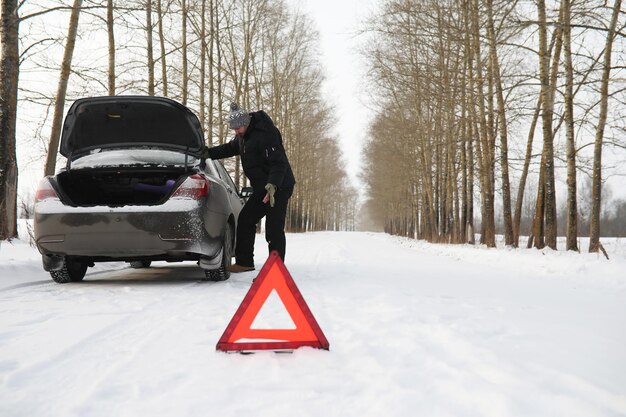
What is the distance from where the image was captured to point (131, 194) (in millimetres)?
5344

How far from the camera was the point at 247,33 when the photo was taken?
21688 millimetres

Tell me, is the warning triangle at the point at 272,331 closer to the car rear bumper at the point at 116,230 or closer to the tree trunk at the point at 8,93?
the car rear bumper at the point at 116,230

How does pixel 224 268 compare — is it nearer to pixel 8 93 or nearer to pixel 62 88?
pixel 8 93

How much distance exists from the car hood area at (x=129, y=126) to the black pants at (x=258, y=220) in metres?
0.98

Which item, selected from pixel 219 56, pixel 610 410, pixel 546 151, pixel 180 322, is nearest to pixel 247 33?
pixel 219 56

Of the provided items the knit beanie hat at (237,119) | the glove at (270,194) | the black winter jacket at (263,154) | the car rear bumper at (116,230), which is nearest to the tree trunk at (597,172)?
the black winter jacket at (263,154)

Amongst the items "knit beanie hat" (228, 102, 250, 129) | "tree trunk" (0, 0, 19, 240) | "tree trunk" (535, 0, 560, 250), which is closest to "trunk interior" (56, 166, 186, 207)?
"knit beanie hat" (228, 102, 250, 129)

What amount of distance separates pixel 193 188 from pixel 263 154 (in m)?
1.06

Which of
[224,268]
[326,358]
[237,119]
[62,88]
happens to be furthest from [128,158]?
[62,88]

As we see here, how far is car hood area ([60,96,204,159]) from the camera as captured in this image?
4.69 meters

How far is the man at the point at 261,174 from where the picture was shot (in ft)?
16.6

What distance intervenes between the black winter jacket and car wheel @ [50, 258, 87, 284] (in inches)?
90.6

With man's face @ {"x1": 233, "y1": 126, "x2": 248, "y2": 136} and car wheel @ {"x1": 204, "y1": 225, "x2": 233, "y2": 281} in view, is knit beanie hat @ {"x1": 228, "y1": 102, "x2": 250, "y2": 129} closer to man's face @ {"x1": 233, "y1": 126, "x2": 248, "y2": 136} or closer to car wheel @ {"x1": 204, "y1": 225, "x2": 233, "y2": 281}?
man's face @ {"x1": 233, "y1": 126, "x2": 248, "y2": 136}

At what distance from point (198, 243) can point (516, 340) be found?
3164 mm
